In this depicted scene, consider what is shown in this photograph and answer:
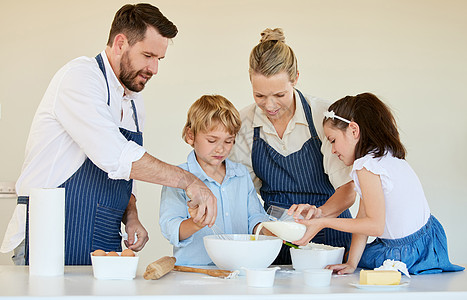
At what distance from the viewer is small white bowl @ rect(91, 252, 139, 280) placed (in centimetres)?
141

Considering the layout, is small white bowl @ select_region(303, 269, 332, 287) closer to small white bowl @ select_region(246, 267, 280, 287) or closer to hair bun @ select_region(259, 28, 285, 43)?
small white bowl @ select_region(246, 267, 280, 287)

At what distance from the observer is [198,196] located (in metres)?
1.70

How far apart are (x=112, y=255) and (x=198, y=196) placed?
36 centimetres

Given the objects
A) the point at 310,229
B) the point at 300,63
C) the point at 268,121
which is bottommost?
the point at 310,229

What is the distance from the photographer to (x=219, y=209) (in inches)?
78.6

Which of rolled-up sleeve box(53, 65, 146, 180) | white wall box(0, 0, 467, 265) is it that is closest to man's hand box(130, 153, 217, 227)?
rolled-up sleeve box(53, 65, 146, 180)

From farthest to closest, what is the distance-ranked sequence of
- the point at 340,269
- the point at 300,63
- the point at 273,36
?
1. the point at 300,63
2. the point at 273,36
3. the point at 340,269

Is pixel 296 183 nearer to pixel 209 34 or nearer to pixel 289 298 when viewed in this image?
pixel 289 298

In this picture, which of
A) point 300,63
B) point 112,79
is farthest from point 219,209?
point 300,63

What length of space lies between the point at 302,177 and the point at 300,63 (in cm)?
176

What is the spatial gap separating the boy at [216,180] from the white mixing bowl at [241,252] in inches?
15.3

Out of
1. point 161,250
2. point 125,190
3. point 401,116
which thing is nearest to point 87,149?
point 125,190

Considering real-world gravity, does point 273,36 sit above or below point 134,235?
above

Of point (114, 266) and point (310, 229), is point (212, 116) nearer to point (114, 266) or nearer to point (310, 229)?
point (310, 229)
